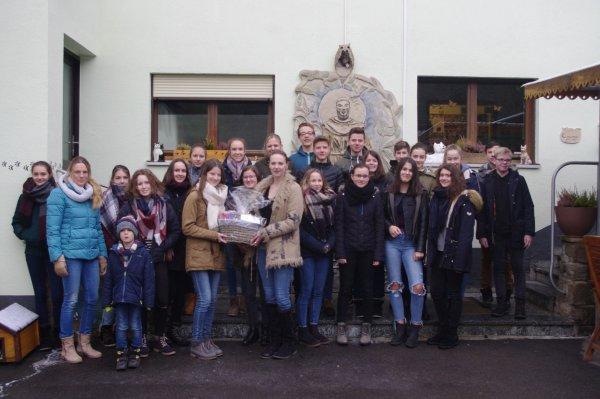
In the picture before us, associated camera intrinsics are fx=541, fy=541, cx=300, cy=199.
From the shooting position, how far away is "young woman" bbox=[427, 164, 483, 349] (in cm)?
550

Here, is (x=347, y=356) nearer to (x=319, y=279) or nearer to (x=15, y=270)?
(x=319, y=279)

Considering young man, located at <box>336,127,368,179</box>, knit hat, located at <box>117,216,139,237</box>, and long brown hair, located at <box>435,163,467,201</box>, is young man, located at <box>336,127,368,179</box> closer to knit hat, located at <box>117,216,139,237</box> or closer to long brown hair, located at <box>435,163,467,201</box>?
long brown hair, located at <box>435,163,467,201</box>

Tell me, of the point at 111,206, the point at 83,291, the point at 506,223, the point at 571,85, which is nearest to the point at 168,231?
the point at 111,206

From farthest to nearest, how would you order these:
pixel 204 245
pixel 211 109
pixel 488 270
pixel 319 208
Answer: pixel 211 109
pixel 488 270
pixel 319 208
pixel 204 245

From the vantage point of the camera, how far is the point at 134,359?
5148 millimetres

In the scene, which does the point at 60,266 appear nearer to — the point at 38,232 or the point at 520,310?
the point at 38,232

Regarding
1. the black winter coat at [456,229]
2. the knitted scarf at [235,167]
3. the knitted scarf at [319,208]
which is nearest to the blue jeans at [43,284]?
the knitted scarf at [235,167]

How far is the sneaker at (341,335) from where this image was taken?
569 centimetres

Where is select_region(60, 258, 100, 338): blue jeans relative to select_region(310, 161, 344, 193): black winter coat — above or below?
below

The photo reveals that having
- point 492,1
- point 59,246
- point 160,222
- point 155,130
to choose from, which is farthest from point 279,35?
point 59,246

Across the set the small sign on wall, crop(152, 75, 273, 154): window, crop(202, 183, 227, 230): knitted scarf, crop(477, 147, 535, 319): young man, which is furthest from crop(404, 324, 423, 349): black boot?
the small sign on wall

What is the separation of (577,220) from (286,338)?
3.57 metres

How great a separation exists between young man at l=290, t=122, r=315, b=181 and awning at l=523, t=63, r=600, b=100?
2697 millimetres

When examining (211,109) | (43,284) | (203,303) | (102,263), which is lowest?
(203,303)
